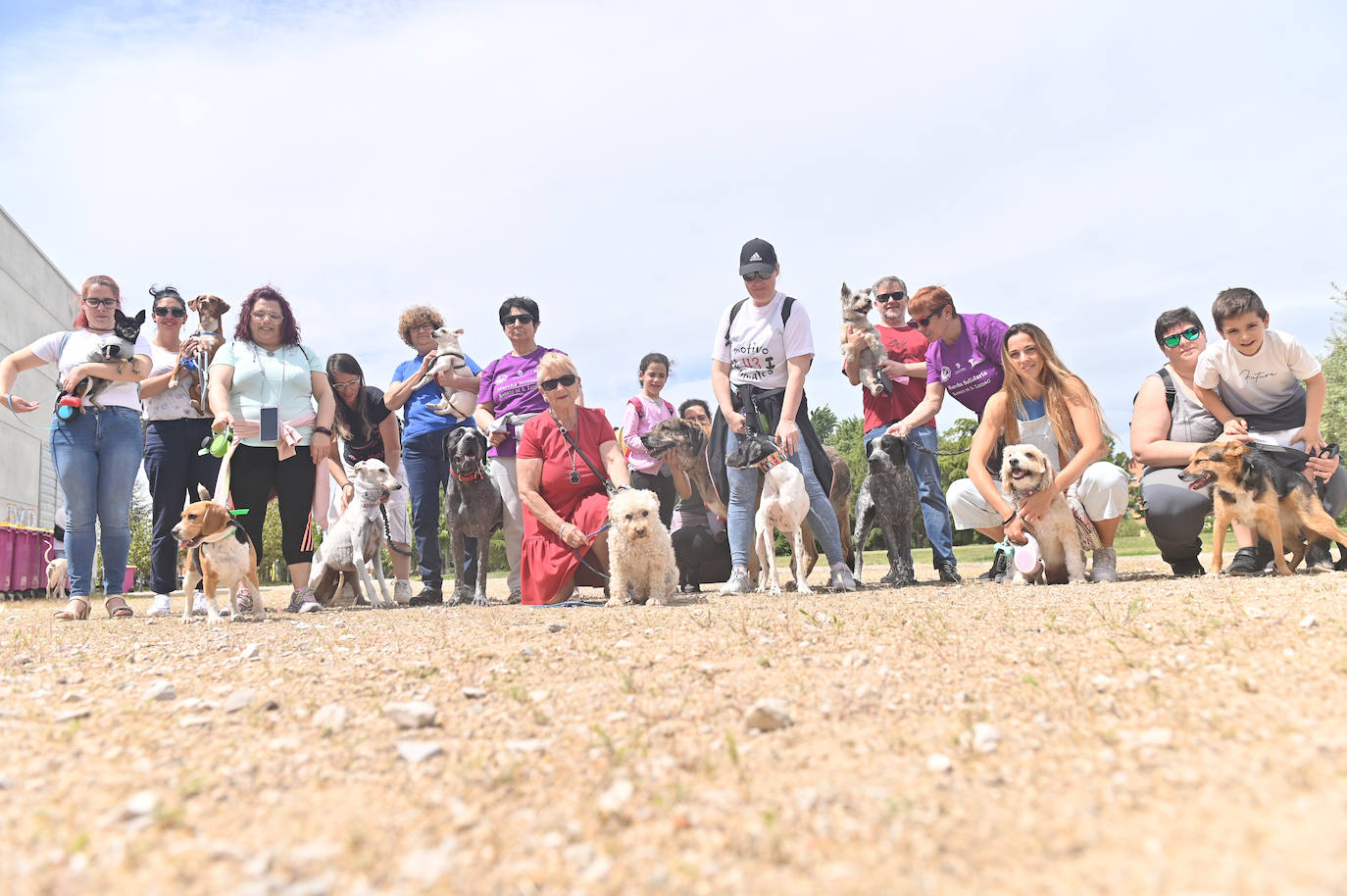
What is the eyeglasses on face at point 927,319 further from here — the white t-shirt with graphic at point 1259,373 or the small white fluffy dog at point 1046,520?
the white t-shirt with graphic at point 1259,373

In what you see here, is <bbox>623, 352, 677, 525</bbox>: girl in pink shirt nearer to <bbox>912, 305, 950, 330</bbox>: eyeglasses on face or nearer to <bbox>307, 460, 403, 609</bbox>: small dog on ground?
<bbox>307, 460, 403, 609</bbox>: small dog on ground

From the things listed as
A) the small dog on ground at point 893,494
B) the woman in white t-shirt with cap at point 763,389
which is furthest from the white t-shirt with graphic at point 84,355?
the small dog on ground at point 893,494

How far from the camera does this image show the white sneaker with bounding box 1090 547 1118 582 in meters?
6.54

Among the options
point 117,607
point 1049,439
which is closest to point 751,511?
point 1049,439

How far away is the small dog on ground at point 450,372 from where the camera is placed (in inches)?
315

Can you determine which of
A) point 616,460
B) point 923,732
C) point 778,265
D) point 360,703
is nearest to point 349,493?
point 616,460

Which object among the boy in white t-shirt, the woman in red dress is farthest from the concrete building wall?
the boy in white t-shirt

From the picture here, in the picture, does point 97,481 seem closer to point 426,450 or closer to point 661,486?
point 426,450

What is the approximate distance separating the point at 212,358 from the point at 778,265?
4.97 meters

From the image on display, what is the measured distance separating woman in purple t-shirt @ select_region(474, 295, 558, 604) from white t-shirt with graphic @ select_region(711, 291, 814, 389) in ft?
6.02

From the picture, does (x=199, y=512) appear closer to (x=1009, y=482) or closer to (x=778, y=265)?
(x=778, y=265)

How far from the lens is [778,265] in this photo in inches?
267

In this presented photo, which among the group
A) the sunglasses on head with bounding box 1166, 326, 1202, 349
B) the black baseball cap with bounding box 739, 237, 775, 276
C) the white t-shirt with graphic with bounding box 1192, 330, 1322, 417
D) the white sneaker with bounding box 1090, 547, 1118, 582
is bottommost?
the white sneaker with bounding box 1090, 547, 1118, 582

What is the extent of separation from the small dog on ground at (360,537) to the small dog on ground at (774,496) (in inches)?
137
